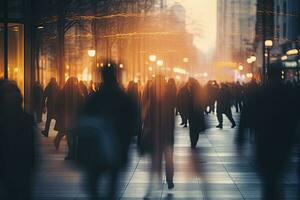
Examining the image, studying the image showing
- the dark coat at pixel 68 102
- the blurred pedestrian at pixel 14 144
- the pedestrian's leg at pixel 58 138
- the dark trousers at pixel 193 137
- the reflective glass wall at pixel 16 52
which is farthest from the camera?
the reflective glass wall at pixel 16 52

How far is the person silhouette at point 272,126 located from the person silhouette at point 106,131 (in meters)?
1.39

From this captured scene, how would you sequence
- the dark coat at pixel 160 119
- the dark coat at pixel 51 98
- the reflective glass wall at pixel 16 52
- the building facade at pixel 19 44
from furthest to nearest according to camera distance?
the reflective glass wall at pixel 16 52 → the building facade at pixel 19 44 → the dark coat at pixel 51 98 → the dark coat at pixel 160 119

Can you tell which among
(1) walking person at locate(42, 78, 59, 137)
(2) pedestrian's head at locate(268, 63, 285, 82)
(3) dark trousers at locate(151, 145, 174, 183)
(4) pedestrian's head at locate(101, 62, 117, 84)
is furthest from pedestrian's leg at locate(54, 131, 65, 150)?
(2) pedestrian's head at locate(268, 63, 285, 82)

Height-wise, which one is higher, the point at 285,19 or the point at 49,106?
the point at 285,19

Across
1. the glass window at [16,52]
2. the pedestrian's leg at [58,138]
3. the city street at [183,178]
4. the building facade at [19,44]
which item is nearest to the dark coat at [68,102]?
the city street at [183,178]

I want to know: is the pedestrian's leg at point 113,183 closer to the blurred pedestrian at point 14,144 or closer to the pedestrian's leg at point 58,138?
the blurred pedestrian at point 14,144

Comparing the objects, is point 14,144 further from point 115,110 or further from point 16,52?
point 16,52

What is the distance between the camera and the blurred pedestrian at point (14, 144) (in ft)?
27.9

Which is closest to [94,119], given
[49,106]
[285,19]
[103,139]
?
[103,139]

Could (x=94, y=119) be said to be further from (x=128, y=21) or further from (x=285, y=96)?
(x=128, y=21)

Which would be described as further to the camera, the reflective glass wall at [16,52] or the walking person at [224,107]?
the walking person at [224,107]

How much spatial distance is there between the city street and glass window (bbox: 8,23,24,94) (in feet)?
16.5

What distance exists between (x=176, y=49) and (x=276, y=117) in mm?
86871

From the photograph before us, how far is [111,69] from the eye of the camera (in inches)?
374
